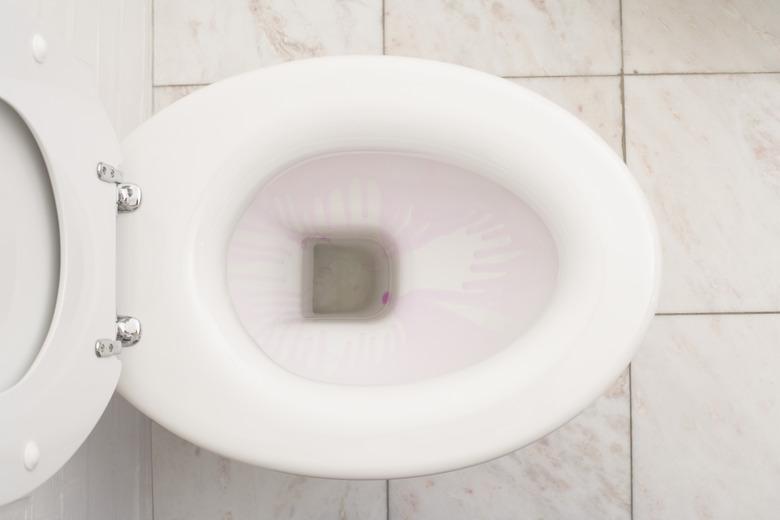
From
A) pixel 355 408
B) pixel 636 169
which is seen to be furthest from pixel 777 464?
pixel 355 408

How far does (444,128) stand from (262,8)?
0.51m

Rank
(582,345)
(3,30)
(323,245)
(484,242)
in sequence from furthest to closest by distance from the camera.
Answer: (323,245) < (484,242) < (582,345) < (3,30)

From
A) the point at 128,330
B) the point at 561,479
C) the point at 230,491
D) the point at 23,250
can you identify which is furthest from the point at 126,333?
the point at 561,479

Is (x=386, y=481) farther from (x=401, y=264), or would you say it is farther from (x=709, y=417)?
(x=709, y=417)

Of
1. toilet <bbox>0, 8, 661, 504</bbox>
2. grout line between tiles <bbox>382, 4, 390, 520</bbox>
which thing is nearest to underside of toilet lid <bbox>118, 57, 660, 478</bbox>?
toilet <bbox>0, 8, 661, 504</bbox>

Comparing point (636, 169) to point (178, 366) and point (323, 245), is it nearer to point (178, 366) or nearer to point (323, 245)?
point (323, 245)

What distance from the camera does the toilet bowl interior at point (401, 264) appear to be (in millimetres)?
650

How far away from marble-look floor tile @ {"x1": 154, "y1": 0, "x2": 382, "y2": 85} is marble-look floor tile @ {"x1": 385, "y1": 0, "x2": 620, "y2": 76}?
6 centimetres

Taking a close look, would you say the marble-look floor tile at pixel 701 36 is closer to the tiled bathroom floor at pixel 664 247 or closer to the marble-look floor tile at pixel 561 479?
the tiled bathroom floor at pixel 664 247

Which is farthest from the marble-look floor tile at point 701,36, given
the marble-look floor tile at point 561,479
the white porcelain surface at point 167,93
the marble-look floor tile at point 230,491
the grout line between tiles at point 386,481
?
the marble-look floor tile at point 230,491

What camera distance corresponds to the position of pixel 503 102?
56cm

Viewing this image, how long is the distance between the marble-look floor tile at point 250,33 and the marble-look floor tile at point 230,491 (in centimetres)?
54

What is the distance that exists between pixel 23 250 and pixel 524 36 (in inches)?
28.9

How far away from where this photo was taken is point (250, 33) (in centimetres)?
94
